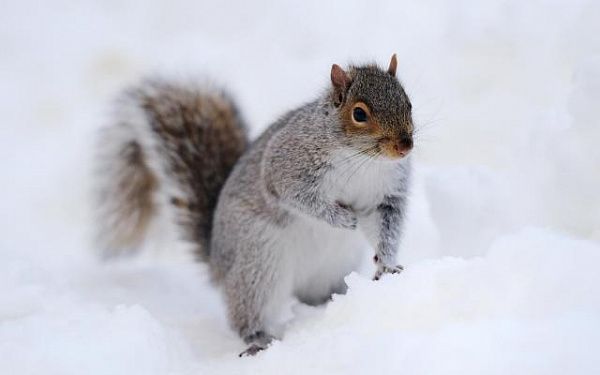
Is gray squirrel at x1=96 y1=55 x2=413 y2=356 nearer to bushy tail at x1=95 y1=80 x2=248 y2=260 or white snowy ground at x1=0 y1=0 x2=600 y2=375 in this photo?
bushy tail at x1=95 y1=80 x2=248 y2=260

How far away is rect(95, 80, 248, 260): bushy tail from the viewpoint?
2.82m

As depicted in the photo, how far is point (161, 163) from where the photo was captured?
2822 millimetres

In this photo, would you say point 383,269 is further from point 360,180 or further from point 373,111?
point 373,111

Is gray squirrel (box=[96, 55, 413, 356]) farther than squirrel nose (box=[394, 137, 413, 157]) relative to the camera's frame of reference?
Yes

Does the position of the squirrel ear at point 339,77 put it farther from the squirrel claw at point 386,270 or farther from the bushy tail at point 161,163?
the bushy tail at point 161,163

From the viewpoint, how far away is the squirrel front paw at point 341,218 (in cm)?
222

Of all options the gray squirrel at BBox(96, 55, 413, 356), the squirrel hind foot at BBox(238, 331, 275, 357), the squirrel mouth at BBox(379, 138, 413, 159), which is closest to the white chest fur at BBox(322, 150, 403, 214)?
the gray squirrel at BBox(96, 55, 413, 356)

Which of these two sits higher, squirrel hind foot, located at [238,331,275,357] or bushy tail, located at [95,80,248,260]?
bushy tail, located at [95,80,248,260]

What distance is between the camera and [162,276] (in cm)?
285

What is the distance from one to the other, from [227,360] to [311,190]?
447mm

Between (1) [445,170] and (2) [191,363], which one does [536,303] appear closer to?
(2) [191,363]

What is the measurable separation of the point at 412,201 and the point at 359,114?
0.97m

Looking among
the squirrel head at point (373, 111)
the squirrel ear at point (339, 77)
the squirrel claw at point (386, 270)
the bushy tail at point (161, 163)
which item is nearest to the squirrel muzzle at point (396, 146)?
the squirrel head at point (373, 111)

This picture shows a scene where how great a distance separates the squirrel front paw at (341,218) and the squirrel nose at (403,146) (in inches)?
10.6
